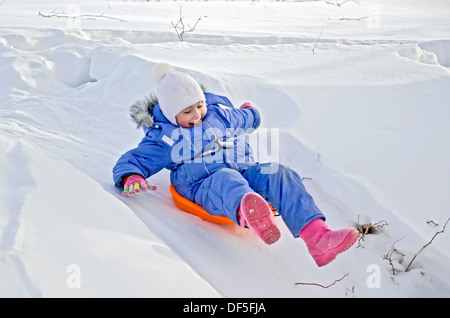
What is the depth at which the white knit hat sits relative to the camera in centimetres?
227

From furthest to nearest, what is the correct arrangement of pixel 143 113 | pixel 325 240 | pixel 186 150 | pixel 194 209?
pixel 143 113 < pixel 186 150 < pixel 194 209 < pixel 325 240

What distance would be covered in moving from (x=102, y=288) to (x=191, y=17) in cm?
610

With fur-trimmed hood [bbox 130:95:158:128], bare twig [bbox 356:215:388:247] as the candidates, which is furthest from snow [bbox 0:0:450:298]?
fur-trimmed hood [bbox 130:95:158:128]

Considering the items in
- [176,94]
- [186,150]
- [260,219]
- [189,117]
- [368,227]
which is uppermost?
[176,94]

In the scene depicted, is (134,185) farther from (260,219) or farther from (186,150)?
(260,219)

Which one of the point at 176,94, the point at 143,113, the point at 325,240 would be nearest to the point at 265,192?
the point at 325,240

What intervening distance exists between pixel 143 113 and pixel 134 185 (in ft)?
1.51

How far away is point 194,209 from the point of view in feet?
6.84

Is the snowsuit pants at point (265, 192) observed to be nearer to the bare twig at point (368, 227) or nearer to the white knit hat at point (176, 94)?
the bare twig at point (368, 227)

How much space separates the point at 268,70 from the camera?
3.56 meters

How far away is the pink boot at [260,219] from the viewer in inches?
66.0

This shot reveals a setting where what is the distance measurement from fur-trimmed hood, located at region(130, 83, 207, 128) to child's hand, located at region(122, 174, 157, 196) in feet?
1.11

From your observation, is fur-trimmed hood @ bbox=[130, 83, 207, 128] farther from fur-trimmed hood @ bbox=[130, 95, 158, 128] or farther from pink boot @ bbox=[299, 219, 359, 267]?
pink boot @ bbox=[299, 219, 359, 267]

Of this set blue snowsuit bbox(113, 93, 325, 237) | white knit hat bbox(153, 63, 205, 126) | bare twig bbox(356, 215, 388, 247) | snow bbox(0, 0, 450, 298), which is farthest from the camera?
white knit hat bbox(153, 63, 205, 126)
